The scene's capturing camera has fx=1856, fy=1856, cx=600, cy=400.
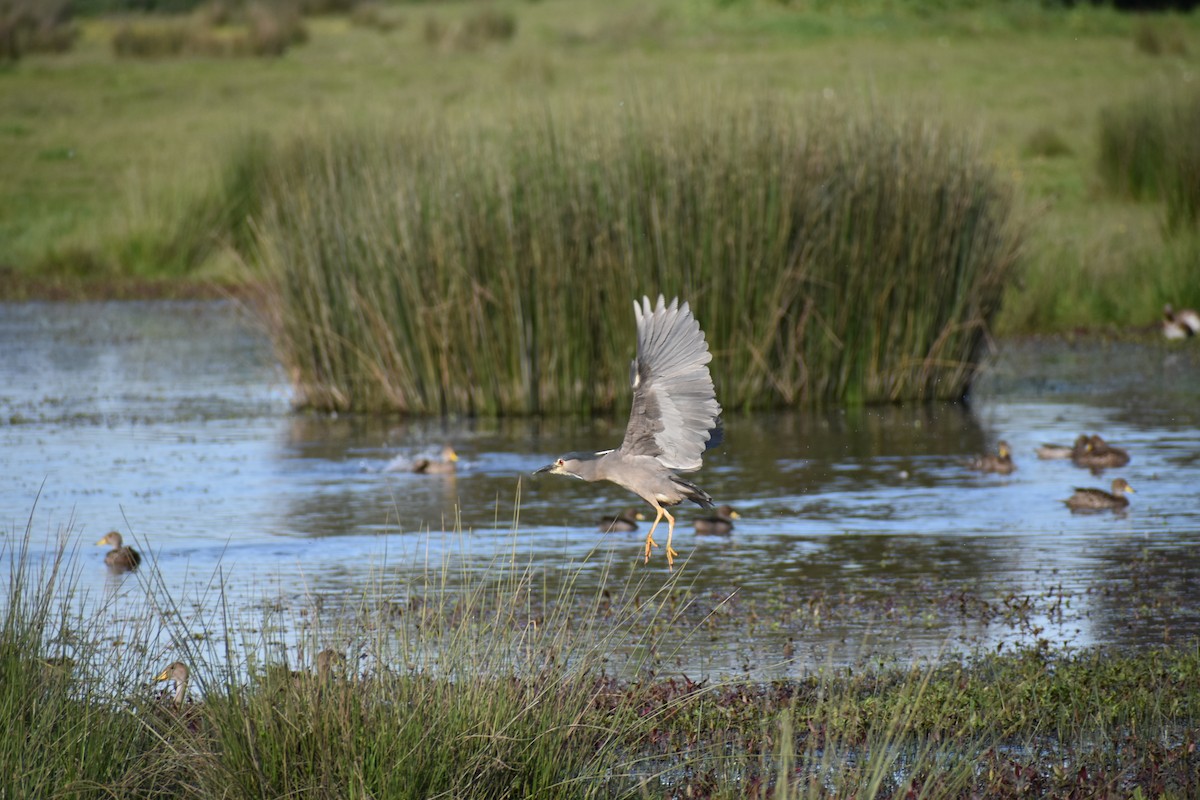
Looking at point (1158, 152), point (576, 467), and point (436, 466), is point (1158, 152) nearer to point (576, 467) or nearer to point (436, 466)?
point (436, 466)

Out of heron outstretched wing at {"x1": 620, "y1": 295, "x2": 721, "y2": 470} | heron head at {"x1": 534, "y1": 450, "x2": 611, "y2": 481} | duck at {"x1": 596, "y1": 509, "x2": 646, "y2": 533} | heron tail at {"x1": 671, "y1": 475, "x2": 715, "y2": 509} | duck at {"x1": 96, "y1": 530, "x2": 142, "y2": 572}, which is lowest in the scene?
duck at {"x1": 596, "y1": 509, "x2": 646, "y2": 533}

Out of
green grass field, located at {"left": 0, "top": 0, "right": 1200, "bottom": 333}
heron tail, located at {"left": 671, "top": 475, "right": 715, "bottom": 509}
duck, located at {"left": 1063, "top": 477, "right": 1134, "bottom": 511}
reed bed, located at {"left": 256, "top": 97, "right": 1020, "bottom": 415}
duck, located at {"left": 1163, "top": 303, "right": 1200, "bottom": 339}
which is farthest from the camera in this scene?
green grass field, located at {"left": 0, "top": 0, "right": 1200, "bottom": 333}

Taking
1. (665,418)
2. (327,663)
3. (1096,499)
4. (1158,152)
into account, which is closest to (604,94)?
(1158,152)

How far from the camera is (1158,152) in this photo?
78.4ft

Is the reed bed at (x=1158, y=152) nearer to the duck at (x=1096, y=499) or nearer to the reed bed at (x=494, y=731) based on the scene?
the duck at (x=1096, y=499)

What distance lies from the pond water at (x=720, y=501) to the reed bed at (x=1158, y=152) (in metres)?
3.61

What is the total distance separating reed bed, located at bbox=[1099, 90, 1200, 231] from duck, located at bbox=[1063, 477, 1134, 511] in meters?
9.28

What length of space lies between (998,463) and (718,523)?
256cm

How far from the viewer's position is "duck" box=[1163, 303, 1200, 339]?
17469mm

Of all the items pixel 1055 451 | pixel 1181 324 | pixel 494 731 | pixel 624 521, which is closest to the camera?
pixel 494 731

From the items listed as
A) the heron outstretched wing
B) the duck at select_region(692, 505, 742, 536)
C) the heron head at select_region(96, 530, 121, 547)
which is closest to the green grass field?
the duck at select_region(692, 505, 742, 536)

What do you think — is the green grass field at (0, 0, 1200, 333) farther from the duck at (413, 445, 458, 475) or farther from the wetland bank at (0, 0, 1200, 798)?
the duck at (413, 445, 458, 475)

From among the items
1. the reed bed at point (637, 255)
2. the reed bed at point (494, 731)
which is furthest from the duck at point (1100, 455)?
the reed bed at point (494, 731)

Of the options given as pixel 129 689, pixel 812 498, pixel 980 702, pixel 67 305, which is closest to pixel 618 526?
pixel 812 498
